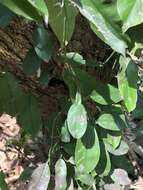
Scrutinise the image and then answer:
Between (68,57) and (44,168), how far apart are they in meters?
0.34

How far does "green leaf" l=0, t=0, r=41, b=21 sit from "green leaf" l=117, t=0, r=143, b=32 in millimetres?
144

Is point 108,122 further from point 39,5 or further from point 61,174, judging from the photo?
point 39,5

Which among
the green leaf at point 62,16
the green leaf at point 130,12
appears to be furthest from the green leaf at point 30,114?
the green leaf at point 130,12

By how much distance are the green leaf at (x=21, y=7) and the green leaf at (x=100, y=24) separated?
0.06 m

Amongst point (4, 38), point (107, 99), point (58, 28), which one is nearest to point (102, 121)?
point (107, 99)

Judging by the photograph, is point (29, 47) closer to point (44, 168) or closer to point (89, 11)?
point (44, 168)

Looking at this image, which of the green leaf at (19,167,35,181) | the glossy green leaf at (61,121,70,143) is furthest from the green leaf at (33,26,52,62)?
the green leaf at (19,167,35,181)

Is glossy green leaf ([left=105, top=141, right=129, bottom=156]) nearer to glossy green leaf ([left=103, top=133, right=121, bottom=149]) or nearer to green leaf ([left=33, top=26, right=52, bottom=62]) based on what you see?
glossy green leaf ([left=103, top=133, right=121, bottom=149])

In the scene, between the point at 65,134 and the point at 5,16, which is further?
the point at 65,134

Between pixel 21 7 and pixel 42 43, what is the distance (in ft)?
1.39

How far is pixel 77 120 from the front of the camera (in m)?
1.06

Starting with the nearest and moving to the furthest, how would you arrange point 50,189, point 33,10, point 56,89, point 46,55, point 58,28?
point 33,10 < point 58,28 < point 46,55 < point 56,89 < point 50,189

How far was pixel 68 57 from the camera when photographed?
1053 millimetres

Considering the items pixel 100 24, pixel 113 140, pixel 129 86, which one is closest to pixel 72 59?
pixel 129 86
